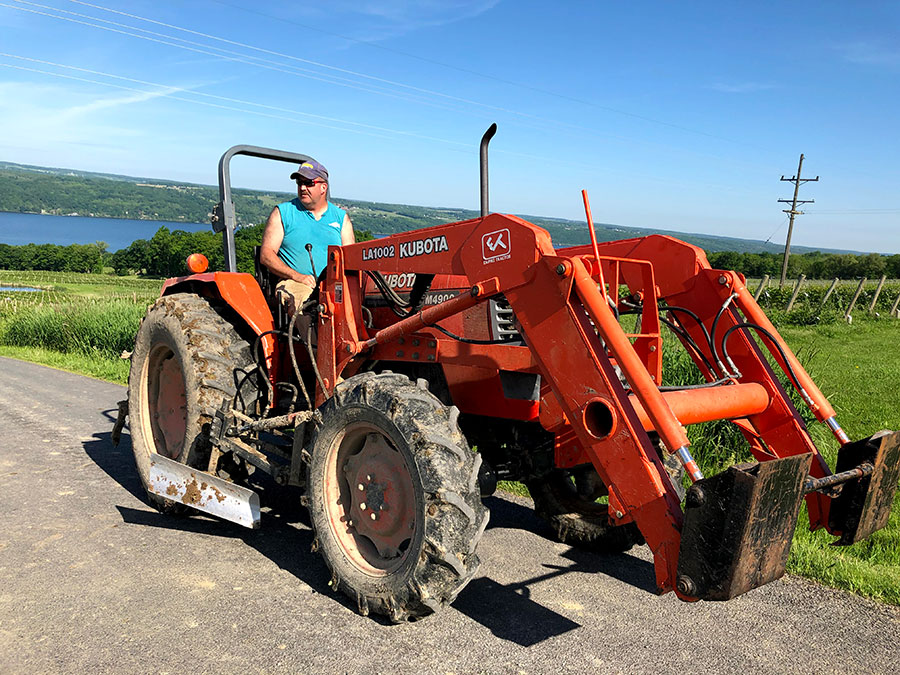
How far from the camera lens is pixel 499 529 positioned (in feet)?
15.0

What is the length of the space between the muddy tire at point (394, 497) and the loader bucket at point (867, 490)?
1515mm

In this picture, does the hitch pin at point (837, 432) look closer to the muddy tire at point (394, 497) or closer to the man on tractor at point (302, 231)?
the muddy tire at point (394, 497)

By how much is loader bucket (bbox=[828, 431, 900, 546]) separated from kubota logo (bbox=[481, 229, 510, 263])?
167cm

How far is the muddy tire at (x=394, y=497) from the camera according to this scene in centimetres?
299

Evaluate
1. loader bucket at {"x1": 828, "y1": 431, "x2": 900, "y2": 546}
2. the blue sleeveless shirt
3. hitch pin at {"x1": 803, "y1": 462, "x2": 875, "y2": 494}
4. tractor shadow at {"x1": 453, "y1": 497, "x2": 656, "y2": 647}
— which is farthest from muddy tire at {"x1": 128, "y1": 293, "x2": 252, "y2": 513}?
loader bucket at {"x1": 828, "y1": 431, "x2": 900, "y2": 546}

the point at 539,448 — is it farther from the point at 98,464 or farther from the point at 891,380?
the point at 891,380

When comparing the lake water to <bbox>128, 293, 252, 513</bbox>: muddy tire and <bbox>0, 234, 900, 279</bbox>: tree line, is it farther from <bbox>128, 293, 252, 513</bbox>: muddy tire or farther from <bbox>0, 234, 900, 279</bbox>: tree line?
<bbox>128, 293, 252, 513</bbox>: muddy tire

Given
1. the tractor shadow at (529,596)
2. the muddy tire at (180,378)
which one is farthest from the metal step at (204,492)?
the tractor shadow at (529,596)

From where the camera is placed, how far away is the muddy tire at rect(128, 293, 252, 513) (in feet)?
14.6

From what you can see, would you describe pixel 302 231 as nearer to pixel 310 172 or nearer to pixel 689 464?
pixel 310 172

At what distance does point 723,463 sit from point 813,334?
13.4 m

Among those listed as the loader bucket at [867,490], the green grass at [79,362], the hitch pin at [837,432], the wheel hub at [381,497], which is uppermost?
the hitch pin at [837,432]

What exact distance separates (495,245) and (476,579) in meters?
1.80

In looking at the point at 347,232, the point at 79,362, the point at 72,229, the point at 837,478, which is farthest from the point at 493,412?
the point at 72,229
